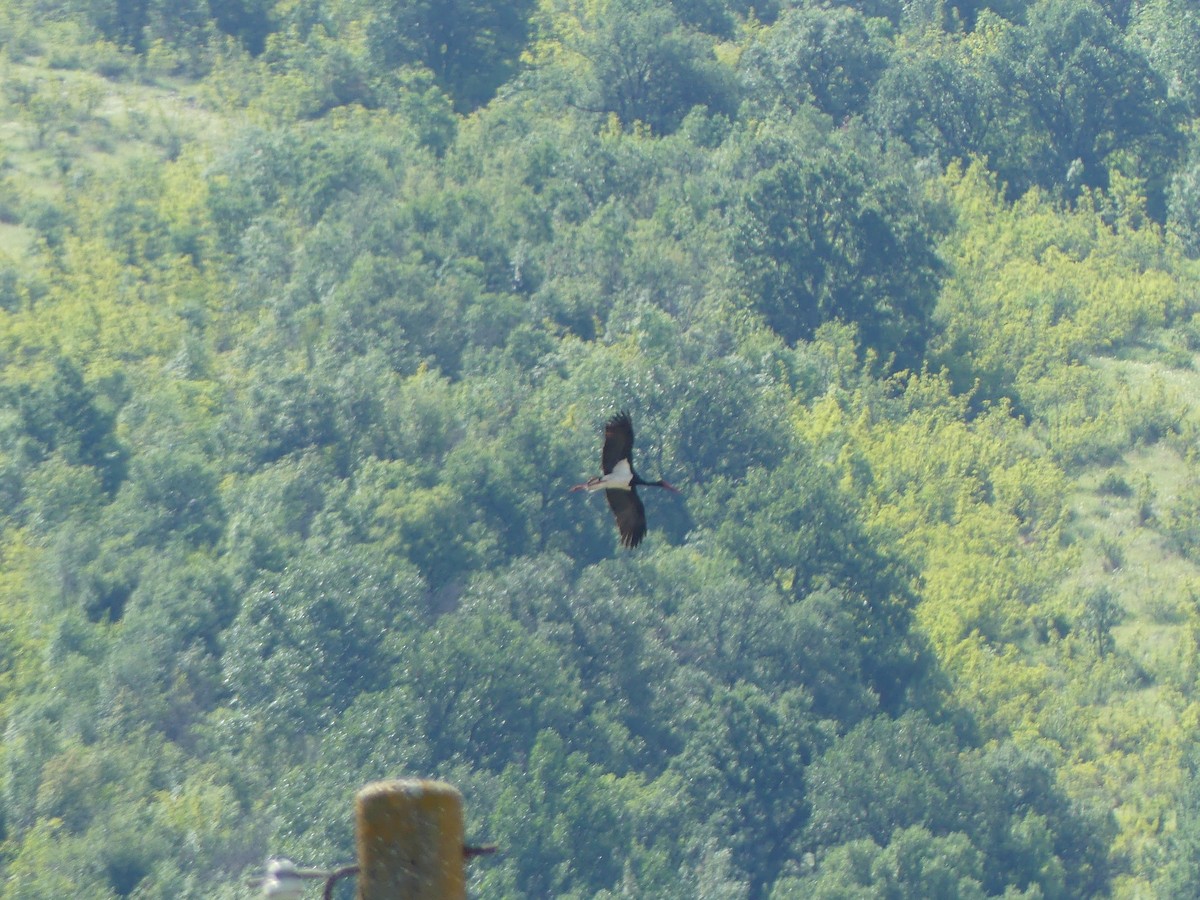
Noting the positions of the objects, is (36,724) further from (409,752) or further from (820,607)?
(820,607)

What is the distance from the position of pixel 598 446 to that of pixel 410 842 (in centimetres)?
3979

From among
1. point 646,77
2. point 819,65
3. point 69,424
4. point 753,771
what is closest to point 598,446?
point 753,771

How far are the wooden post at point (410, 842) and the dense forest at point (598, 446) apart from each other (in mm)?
29942

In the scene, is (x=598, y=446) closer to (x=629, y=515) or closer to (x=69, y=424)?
(x=69, y=424)

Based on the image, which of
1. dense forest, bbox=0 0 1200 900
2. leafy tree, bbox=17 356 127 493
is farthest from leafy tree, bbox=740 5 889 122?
leafy tree, bbox=17 356 127 493

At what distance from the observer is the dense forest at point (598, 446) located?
38.7 metres

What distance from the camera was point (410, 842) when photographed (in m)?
6.04

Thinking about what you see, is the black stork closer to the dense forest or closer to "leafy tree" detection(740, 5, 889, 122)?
the dense forest

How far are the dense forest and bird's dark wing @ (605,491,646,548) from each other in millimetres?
21016

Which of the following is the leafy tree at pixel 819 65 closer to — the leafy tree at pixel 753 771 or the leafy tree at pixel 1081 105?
the leafy tree at pixel 1081 105

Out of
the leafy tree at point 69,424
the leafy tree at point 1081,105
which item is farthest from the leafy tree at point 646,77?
the leafy tree at point 69,424

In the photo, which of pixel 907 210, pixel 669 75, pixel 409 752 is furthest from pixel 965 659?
pixel 669 75

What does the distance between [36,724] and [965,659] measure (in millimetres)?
16624

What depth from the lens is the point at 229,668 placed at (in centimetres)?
4041
